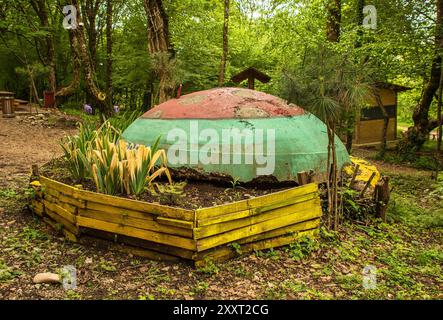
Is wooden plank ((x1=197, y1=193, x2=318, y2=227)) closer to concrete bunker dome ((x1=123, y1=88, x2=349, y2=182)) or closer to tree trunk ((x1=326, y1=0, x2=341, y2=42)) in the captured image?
concrete bunker dome ((x1=123, y1=88, x2=349, y2=182))

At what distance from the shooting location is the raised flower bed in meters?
3.60

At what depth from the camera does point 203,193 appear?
188 inches

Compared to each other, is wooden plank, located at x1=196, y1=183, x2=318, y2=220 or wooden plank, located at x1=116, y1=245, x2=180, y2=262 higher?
wooden plank, located at x1=196, y1=183, x2=318, y2=220

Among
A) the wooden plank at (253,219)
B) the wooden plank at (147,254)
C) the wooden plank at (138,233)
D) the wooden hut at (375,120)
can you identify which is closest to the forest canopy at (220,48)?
the wooden hut at (375,120)

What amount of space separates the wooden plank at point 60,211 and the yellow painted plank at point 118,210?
27 cm

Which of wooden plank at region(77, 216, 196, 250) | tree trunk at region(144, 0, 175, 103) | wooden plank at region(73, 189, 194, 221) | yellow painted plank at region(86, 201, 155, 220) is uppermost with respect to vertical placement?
tree trunk at region(144, 0, 175, 103)

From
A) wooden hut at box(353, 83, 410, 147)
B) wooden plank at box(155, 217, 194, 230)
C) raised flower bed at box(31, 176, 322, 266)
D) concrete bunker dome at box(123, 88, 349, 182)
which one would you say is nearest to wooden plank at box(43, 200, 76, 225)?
raised flower bed at box(31, 176, 322, 266)

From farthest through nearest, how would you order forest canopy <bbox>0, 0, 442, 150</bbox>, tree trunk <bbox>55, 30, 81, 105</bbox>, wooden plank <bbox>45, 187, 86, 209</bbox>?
tree trunk <bbox>55, 30, 81, 105</bbox> → forest canopy <bbox>0, 0, 442, 150</bbox> → wooden plank <bbox>45, 187, 86, 209</bbox>

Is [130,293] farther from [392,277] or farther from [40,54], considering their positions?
[40,54]

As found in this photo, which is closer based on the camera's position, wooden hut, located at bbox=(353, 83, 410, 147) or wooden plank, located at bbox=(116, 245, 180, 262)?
wooden plank, located at bbox=(116, 245, 180, 262)

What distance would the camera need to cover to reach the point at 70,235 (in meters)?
4.25

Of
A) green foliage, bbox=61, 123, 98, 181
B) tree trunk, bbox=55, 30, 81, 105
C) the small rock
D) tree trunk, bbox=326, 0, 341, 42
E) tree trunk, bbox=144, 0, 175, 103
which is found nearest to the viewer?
the small rock

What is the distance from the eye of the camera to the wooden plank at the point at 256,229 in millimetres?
3611

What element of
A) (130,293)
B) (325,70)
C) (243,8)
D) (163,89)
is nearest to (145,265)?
(130,293)
